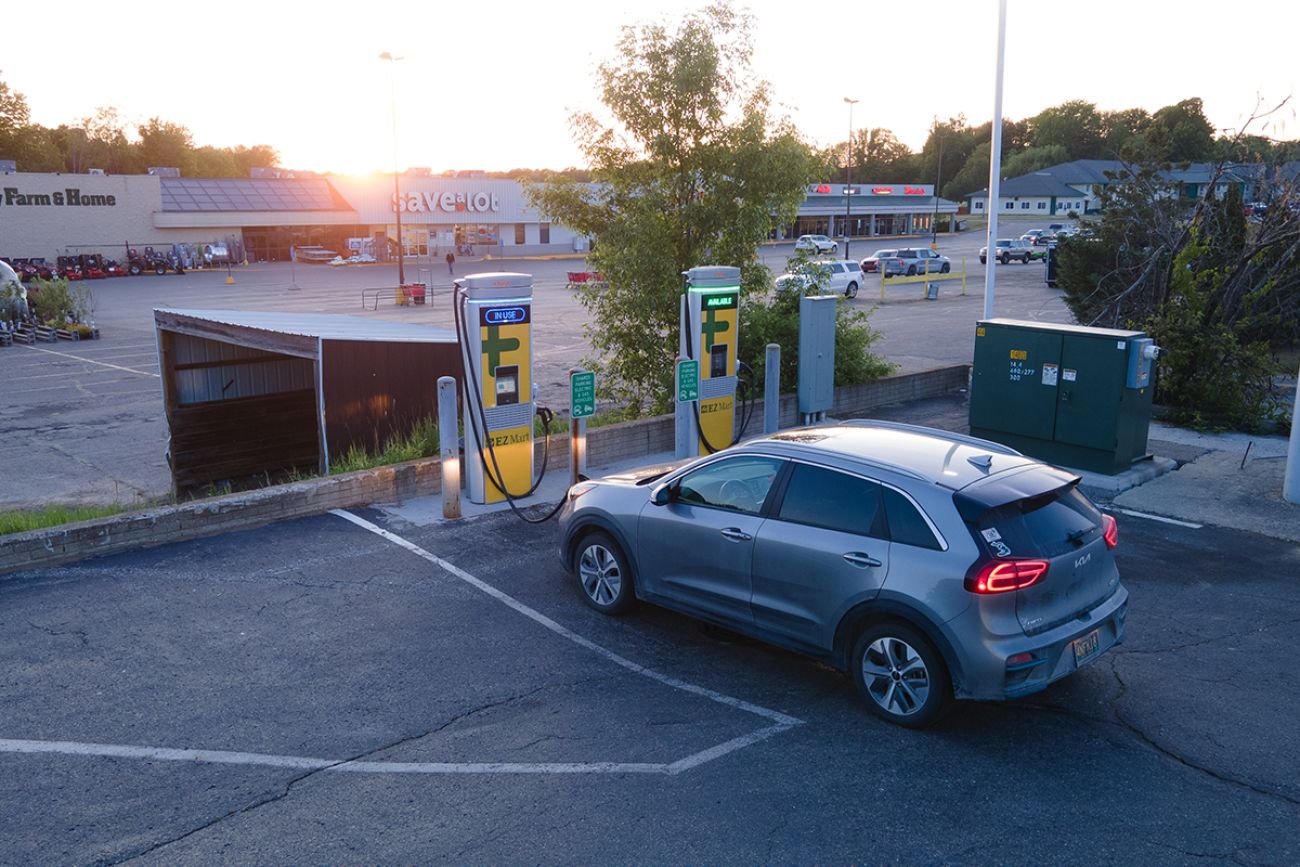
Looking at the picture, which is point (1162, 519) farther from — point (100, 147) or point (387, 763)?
point (100, 147)

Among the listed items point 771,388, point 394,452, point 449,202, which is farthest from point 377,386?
point 449,202

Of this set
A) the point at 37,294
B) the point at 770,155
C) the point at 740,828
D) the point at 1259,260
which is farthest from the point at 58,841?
the point at 37,294

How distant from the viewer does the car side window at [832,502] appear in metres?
6.09

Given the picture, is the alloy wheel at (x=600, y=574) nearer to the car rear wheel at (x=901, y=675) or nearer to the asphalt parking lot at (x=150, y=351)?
the car rear wheel at (x=901, y=675)

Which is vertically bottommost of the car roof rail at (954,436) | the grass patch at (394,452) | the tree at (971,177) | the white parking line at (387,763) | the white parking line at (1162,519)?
the white parking line at (1162,519)

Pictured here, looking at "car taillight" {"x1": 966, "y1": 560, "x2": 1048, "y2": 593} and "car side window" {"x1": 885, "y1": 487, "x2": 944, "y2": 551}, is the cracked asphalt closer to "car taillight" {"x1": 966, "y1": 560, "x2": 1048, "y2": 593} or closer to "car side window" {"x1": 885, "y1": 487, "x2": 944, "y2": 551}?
"car taillight" {"x1": 966, "y1": 560, "x2": 1048, "y2": 593}

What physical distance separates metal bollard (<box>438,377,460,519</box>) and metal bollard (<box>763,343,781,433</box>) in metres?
4.65

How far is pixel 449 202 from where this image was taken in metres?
71.8

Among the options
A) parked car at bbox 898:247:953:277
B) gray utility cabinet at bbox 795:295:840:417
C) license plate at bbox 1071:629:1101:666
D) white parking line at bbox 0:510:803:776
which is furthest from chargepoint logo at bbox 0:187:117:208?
license plate at bbox 1071:629:1101:666

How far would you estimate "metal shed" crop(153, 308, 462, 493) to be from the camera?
502 inches

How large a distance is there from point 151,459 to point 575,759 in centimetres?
1300

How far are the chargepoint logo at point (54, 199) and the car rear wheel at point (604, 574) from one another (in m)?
61.5

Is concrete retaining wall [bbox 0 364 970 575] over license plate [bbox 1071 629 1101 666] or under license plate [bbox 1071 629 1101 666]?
under

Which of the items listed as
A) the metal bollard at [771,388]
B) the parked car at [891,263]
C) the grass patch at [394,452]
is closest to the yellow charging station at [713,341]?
the metal bollard at [771,388]
